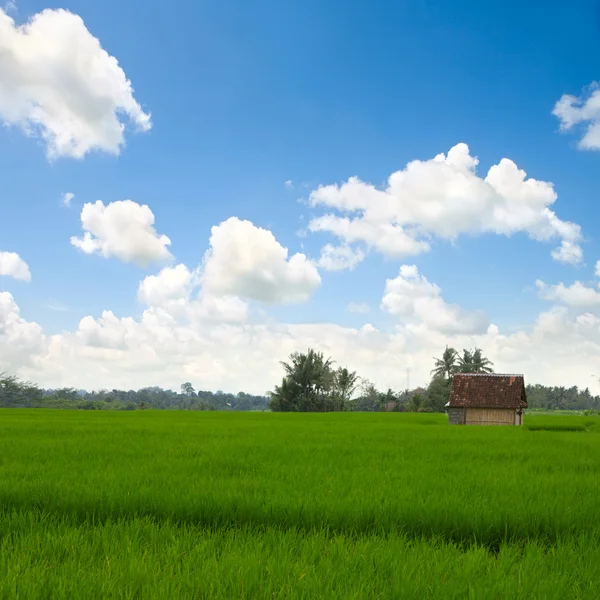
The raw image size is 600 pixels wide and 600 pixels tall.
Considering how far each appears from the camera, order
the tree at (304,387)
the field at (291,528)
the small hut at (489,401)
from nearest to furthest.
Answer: the field at (291,528)
the small hut at (489,401)
the tree at (304,387)

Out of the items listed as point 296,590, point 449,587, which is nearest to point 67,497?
point 296,590

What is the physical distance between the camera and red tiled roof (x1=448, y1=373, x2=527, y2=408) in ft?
119

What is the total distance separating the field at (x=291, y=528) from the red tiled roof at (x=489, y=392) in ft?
98.3

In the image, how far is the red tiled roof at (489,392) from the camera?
1425 inches

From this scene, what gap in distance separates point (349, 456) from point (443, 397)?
6622 cm

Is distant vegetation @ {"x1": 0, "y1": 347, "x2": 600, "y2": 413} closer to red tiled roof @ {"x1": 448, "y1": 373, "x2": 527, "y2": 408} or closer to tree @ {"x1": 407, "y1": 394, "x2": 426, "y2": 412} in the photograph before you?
tree @ {"x1": 407, "y1": 394, "x2": 426, "y2": 412}

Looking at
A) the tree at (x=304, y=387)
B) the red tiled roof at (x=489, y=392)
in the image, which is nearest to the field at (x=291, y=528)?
the red tiled roof at (x=489, y=392)

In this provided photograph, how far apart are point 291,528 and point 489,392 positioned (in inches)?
1419

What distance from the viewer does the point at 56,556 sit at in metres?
3.38

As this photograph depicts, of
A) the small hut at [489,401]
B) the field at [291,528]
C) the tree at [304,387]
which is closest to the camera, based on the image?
the field at [291,528]

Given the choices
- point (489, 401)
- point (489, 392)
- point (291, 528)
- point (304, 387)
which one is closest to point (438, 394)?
point (304, 387)

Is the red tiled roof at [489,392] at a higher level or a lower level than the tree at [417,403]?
higher

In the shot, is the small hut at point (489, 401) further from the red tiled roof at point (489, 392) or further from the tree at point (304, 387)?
the tree at point (304, 387)

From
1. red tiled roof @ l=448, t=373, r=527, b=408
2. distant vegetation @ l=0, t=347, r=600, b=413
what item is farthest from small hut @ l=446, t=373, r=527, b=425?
distant vegetation @ l=0, t=347, r=600, b=413
